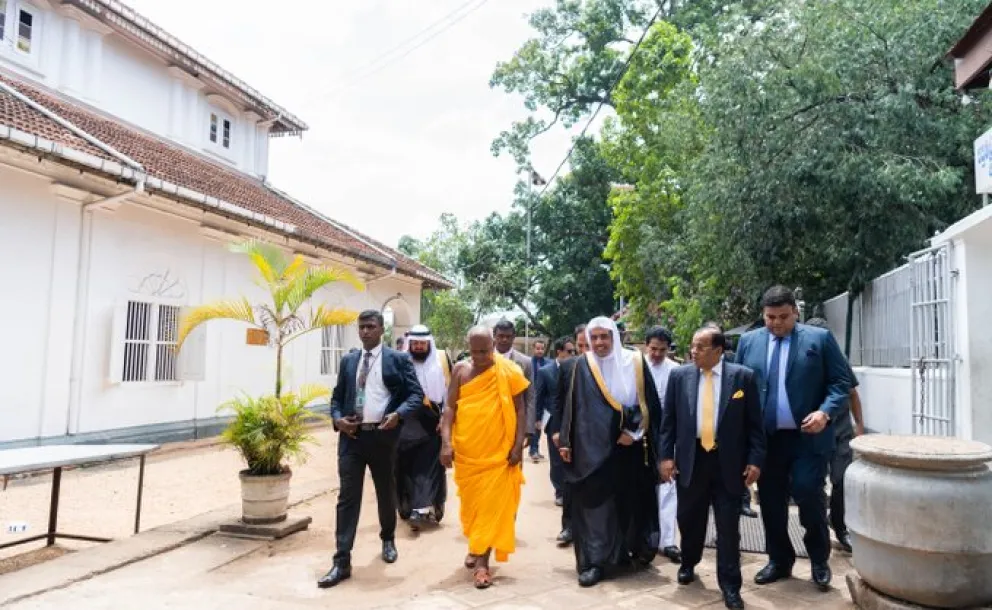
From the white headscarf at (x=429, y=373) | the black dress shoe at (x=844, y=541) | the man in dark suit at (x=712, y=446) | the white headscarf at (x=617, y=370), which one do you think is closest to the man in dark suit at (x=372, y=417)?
the white headscarf at (x=429, y=373)

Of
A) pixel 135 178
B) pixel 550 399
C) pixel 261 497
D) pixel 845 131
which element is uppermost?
pixel 845 131

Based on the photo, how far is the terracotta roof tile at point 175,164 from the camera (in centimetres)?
851

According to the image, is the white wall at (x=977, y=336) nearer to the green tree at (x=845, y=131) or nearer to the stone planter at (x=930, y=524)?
the stone planter at (x=930, y=524)

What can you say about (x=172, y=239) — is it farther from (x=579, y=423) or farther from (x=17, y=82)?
(x=579, y=423)

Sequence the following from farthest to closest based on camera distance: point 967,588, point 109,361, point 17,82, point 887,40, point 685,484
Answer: point 17,82 < point 109,361 < point 887,40 < point 685,484 < point 967,588

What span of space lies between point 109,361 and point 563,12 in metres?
22.7

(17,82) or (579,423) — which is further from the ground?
(17,82)

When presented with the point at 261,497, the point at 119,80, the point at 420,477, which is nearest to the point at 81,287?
the point at 119,80

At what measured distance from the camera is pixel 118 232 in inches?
389

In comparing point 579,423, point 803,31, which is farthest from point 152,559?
point 803,31

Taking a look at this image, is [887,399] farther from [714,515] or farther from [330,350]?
[330,350]

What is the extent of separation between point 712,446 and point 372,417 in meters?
2.37

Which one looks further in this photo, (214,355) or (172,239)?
(214,355)

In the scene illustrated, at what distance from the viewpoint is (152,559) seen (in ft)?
16.5
